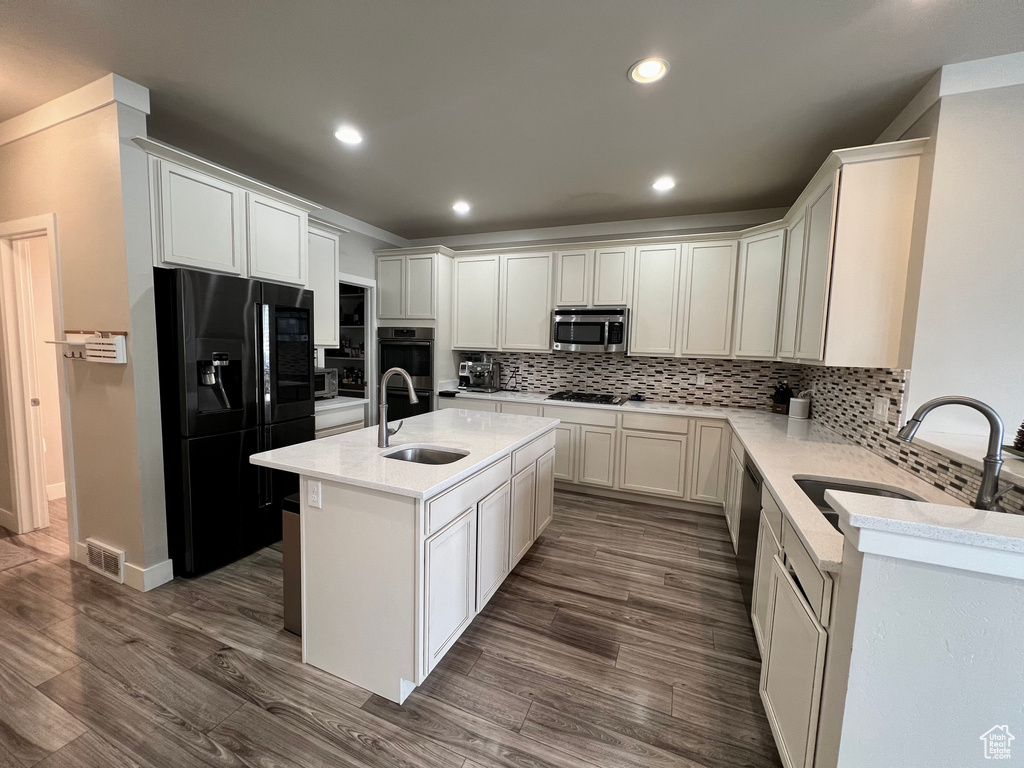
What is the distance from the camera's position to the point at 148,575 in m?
2.31

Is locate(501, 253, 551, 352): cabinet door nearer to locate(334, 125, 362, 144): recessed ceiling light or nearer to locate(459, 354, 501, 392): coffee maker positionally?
locate(459, 354, 501, 392): coffee maker

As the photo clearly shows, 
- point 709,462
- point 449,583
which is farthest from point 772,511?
point 709,462

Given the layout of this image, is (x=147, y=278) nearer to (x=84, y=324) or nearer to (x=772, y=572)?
(x=84, y=324)

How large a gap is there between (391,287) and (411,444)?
3.05 metres

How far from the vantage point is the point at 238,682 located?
1.72 m

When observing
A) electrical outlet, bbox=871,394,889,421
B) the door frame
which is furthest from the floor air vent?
electrical outlet, bbox=871,394,889,421

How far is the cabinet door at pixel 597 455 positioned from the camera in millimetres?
3871

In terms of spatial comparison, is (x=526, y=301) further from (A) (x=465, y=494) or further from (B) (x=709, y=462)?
(A) (x=465, y=494)

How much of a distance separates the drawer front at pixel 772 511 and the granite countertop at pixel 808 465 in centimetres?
8

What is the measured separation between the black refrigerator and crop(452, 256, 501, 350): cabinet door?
6.57ft

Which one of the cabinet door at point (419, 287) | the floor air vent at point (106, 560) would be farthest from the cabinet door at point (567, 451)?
the floor air vent at point (106, 560)

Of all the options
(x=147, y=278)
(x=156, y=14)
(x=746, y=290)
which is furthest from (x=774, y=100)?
(x=147, y=278)

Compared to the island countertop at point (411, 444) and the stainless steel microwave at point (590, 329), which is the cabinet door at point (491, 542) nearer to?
the island countertop at point (411, 444)

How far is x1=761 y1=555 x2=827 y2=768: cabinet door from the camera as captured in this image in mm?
1140
